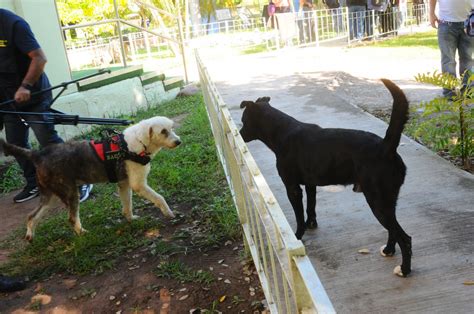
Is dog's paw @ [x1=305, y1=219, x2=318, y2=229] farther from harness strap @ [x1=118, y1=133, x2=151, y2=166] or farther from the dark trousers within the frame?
the dark trousers

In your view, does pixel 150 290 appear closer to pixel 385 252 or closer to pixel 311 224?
pixel 311 224

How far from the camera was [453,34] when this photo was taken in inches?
277

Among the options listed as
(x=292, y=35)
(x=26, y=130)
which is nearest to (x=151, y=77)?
(x=26, y=130)

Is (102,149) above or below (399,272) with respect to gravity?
above

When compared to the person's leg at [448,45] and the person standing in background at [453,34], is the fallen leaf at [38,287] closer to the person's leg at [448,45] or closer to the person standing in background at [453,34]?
the person standing in background at [453,34]

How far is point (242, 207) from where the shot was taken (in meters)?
3.59

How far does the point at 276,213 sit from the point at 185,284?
2.07 metres

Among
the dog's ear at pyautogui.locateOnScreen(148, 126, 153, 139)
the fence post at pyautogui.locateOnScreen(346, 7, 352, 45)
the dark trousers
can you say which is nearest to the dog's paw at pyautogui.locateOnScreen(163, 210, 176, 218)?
the dog's ear at pyautogui.locateOnScreen(148, 126, 153, 139)

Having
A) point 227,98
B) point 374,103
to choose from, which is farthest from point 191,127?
point 374,103

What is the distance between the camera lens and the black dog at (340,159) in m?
3.00

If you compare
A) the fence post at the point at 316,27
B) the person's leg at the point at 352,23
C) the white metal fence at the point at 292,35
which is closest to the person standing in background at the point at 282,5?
the white metal fence at the point at 292,35

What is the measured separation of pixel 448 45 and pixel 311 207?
4662mm

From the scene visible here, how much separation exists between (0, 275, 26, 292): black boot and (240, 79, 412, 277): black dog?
2.27 meters

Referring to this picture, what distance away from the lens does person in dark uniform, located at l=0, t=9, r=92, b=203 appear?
504 cm
